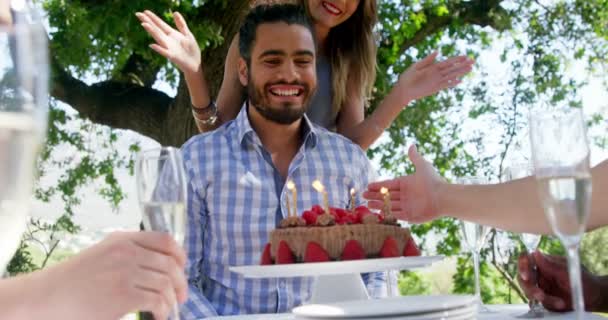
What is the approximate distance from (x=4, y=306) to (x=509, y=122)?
7416 mm

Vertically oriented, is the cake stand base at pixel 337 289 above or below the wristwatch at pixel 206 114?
below

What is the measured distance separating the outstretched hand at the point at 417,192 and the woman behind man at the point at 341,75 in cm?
134

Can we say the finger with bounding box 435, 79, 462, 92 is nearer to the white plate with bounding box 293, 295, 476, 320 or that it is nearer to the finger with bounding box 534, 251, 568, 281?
the finger with bounding box 534, 251, 568, 281

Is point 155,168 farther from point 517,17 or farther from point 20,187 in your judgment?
point 517,17

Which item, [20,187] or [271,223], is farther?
[271,223]

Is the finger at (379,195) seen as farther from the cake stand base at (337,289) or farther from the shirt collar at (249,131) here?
the shirt collar at (249,131)

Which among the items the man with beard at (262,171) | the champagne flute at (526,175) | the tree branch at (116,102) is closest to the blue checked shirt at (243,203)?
the man with beard at (262,171)

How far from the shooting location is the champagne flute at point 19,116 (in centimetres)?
42

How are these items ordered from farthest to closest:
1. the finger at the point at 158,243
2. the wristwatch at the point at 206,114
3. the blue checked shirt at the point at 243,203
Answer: the wristwatch at the point at 206,114 < the blue checked shirt at the point at 243,203 < the finger at the point at 158,243

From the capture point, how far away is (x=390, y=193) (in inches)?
79.5

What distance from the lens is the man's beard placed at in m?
2.99

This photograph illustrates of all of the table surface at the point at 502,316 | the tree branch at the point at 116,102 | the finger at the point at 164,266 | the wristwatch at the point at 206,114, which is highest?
the tree branch at the point at 116,102

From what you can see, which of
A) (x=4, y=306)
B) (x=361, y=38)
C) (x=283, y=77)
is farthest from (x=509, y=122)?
(x=4, y=306)

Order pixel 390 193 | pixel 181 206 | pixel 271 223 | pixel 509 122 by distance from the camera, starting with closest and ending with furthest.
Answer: pixel 181 206
pixel 390 193
pixel 271 223
pixel 509 122
